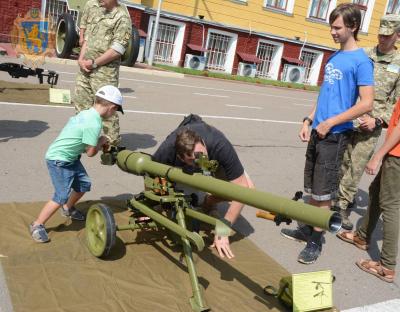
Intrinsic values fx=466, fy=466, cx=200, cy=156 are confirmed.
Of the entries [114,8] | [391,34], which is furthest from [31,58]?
[391,34]

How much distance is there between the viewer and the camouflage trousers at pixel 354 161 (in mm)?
4918

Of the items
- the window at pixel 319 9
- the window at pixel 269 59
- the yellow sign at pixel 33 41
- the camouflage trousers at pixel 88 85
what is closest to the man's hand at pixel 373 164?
the camouflage trousers at pixel 88 85

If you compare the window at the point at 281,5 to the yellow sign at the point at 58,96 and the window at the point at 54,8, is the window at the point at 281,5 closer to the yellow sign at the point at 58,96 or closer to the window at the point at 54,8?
the window at the point at 54,8

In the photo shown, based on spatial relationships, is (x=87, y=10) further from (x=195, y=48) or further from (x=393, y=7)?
(x=393, y=7)

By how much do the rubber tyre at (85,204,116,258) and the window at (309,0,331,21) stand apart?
24347mm

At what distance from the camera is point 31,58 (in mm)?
12961

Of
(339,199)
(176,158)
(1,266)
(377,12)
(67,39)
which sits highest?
(377,12)

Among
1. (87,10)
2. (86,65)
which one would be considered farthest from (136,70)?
(86,65)

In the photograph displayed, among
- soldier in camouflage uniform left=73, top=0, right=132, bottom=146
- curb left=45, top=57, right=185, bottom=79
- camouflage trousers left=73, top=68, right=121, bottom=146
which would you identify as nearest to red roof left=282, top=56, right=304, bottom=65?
curb left=45, top=57, right=185, bottom=79

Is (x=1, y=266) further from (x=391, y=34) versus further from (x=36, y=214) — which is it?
(x=391, y=34)

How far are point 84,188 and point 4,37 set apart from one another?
14.5 meters

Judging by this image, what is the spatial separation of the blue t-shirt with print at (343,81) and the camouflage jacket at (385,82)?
1070 millimetres

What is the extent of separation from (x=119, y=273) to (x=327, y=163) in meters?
1.90

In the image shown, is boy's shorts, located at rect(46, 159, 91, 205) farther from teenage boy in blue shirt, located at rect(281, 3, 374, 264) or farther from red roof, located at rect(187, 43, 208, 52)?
red roof, located at rect(187, 43, 208, 52)
